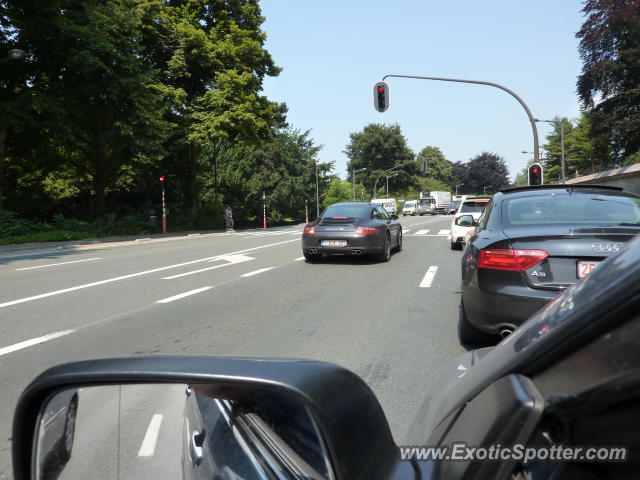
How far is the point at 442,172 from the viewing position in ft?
423

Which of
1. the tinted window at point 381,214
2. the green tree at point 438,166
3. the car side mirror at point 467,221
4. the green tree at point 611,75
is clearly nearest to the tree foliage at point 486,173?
the green tree at point 438,166

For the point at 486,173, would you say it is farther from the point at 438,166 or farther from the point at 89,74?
the point at 89,74

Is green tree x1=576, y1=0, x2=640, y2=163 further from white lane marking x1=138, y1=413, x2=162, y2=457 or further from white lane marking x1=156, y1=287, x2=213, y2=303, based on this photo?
white lane marking x1=138, y1=413, x2=162, y2=457

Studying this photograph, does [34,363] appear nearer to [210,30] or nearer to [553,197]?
[553,197]

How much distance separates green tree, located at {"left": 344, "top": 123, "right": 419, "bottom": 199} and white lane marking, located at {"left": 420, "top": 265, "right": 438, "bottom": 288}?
86030mm

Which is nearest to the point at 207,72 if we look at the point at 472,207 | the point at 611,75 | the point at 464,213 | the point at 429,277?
the point at 472,207

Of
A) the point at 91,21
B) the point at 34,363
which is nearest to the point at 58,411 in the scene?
the point at 34,363

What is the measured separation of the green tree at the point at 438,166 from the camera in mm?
129000

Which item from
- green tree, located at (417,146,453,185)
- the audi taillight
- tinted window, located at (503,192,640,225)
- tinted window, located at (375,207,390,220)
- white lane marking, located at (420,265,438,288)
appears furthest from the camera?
green tree, located at (417,146,453,185)

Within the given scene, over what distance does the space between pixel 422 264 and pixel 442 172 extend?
122095 mm

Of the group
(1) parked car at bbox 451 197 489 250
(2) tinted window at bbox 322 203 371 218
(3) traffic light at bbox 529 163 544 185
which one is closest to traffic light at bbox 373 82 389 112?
(3) traffic light at bbox 529 163 544 185

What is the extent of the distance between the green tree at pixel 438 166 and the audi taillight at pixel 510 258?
126 m

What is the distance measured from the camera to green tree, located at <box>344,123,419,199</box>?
97188 mm

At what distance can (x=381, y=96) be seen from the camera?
21.1 meters
